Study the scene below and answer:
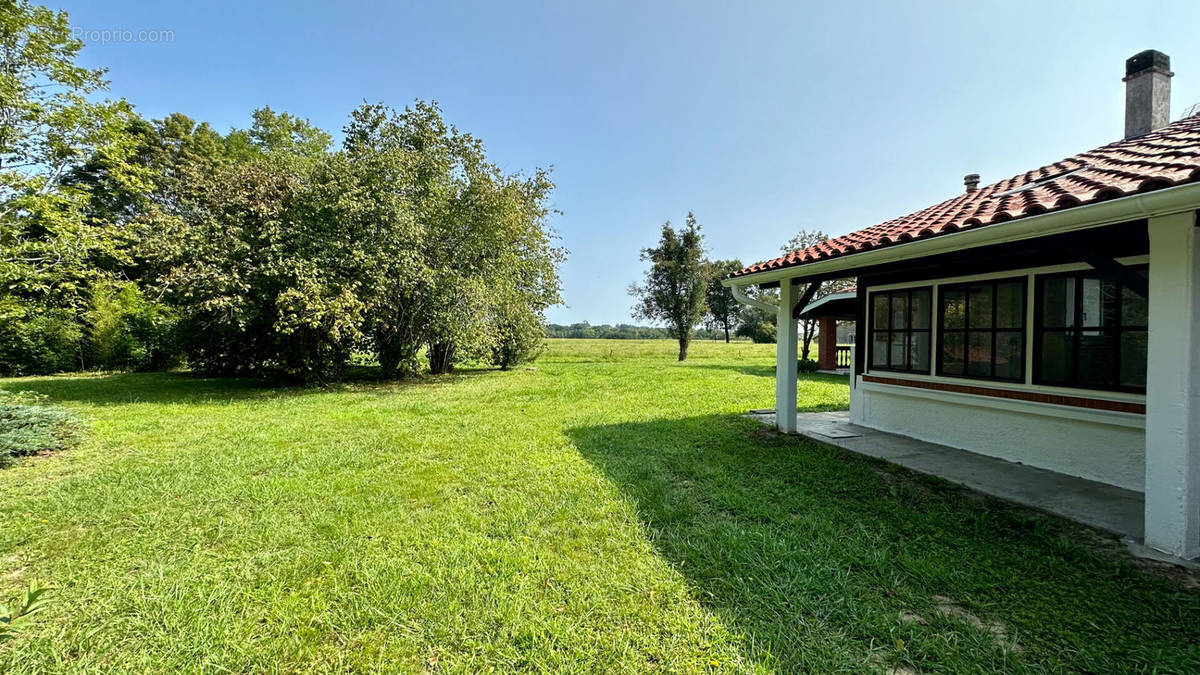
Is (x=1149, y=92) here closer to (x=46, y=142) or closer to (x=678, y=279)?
(x=678, y=279)

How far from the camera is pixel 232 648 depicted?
2062 mm

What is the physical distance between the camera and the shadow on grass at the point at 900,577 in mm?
2008

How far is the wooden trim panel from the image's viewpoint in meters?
3.98

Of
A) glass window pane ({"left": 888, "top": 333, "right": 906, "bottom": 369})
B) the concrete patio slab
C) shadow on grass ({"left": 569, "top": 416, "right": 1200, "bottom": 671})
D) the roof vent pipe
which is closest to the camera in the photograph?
shadow on grass ({"left": 569, "top": 416, "right": 1200, "bottom": 671})

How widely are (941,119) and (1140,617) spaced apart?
9614mm

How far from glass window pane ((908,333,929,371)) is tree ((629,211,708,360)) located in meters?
17.0

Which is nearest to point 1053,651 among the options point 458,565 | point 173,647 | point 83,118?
point 458,565

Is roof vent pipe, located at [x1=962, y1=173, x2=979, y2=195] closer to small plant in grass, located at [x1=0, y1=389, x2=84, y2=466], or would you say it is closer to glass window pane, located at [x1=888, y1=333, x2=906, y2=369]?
glass window pane, located at [x1=888, y1=333, x2=906, y2=369]

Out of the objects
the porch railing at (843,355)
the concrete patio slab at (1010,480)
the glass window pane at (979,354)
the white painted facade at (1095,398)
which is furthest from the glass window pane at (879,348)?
the porch railing at (843,355)

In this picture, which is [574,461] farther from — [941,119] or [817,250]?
[941,119]

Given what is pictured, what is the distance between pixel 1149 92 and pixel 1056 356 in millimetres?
4647

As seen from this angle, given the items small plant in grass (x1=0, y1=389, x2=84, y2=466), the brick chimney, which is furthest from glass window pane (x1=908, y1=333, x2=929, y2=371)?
small plant in grass (x1=0, y1=389, x2=84, y2=466)

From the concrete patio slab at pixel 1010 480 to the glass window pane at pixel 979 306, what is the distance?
1528mm

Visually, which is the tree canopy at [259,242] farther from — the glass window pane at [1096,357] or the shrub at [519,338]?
the glass window pane at [1096,357]
